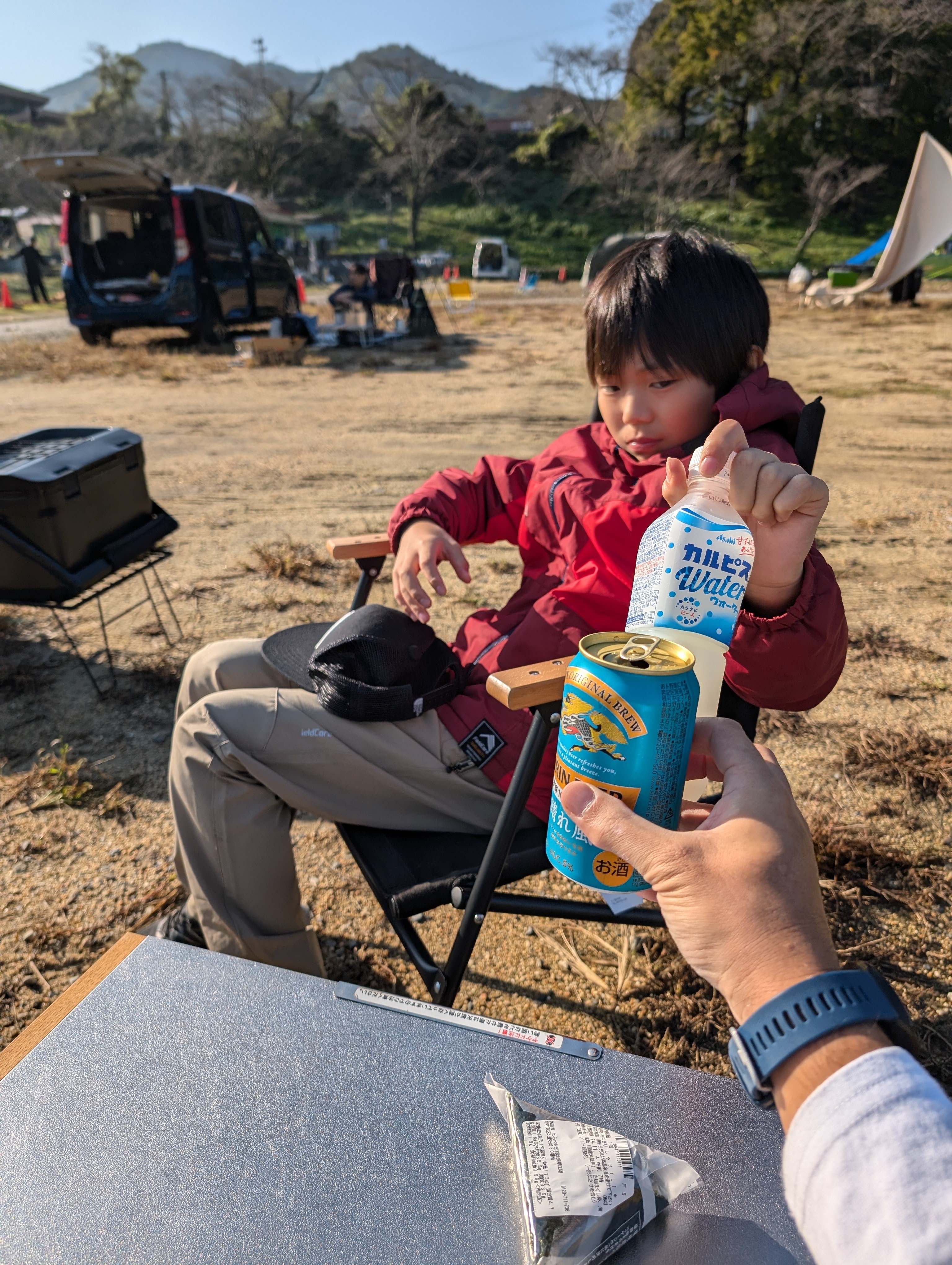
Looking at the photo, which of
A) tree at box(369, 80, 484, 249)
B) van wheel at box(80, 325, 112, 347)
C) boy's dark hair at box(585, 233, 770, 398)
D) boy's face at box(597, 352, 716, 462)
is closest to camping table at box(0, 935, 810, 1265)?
boy's face at box(597, 352, 716, 462)

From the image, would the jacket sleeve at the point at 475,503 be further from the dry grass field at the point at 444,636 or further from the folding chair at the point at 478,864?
the dry grass field at the point at 444,636

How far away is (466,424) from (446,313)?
10.6 metres

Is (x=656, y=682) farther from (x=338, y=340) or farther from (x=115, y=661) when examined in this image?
(x=338, y=340)

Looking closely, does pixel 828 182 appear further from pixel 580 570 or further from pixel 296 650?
pixel 296 650

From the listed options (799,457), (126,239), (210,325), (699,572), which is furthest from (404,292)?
(699,572)

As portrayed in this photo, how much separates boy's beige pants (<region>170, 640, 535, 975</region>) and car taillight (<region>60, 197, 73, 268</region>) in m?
10.9

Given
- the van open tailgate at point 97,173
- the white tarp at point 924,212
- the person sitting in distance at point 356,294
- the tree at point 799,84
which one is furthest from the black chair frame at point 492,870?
the tree at point 799,84

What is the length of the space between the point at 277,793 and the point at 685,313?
4.24 ft

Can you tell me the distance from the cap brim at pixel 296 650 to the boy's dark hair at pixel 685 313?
Result: 0.94 m

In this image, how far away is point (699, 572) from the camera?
1.08m

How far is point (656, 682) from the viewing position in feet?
3.17

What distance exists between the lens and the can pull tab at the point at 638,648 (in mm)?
1010

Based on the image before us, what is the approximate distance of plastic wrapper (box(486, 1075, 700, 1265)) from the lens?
0.86m

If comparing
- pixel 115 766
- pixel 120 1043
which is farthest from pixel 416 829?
pixel 115 766
